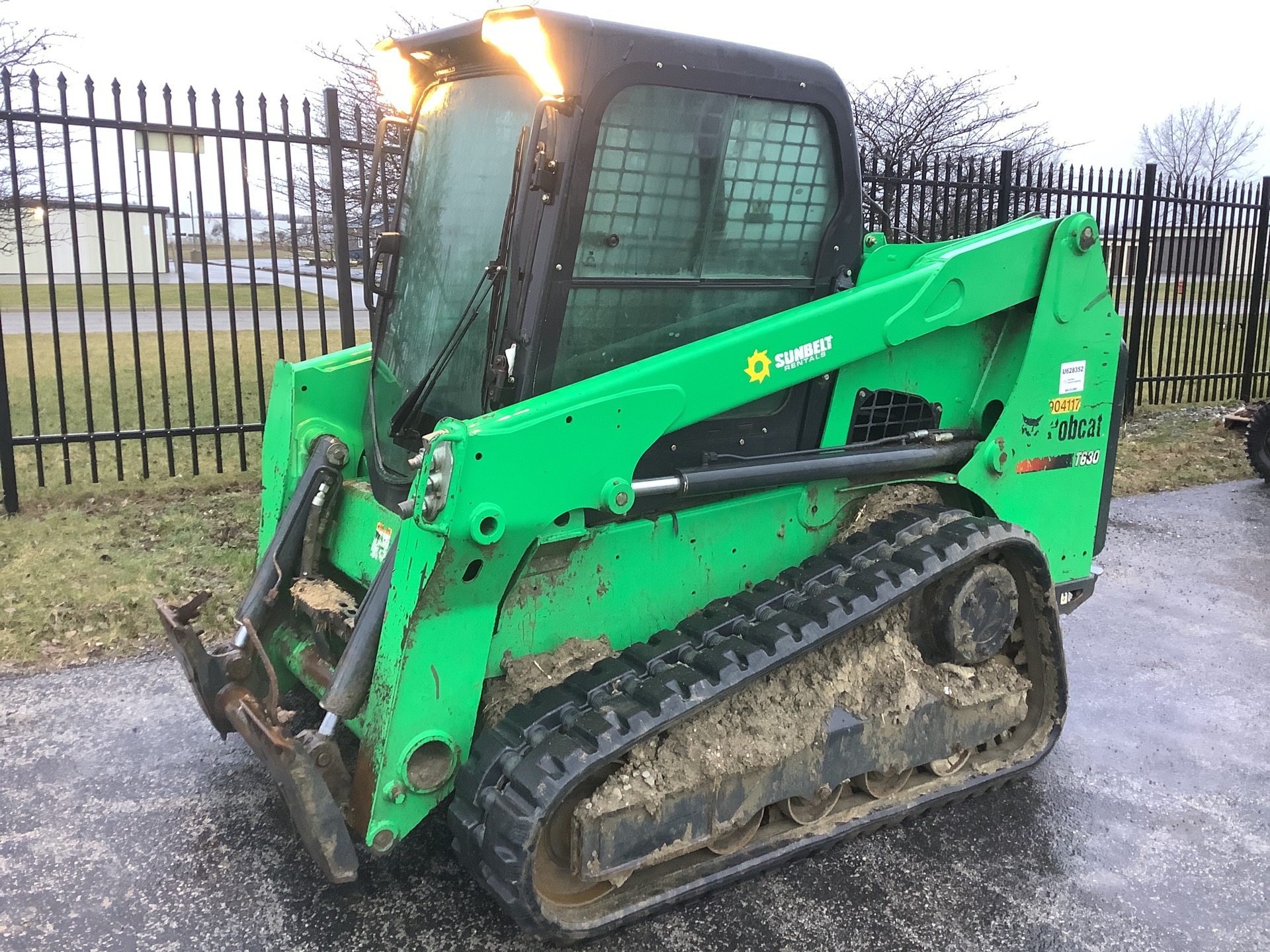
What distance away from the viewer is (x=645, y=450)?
2.81 meters

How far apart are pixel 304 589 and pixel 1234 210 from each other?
40.1 feet

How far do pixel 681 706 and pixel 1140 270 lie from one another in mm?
10442

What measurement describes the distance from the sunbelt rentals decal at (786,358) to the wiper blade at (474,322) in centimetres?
77

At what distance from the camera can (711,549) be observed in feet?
10.5

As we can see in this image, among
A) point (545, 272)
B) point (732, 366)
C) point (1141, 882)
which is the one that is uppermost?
point (545, 272)

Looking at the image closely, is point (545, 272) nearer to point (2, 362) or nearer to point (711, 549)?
point (711, 549)

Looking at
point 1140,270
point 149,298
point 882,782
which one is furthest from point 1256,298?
point 149,298

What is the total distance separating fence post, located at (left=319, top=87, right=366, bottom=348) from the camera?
23.0 feet

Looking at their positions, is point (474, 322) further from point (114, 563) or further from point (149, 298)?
point (149, 298)

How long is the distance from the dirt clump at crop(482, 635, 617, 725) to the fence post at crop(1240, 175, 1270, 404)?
12.0 metres

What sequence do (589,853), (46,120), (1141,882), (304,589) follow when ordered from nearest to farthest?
1. (589,853)
2. (1141,882)
3. (304,589)
4. (46,120)

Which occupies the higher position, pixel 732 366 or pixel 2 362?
pixel 732 366

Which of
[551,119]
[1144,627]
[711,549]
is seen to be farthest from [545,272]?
[1144,627]

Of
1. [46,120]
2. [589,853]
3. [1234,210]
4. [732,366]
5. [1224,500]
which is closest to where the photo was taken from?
[589,853]
